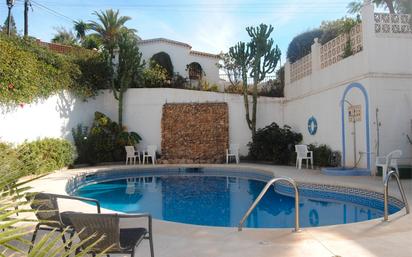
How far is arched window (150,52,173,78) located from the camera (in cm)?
2245

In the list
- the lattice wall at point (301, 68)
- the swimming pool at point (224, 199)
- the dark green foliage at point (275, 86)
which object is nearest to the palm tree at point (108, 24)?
the dark green foliage at point (275, 86)

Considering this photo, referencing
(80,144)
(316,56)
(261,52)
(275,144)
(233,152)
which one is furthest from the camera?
(233,152)

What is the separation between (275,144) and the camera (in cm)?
1508

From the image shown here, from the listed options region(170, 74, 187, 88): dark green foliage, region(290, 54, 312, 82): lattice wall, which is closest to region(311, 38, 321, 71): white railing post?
region(290, 54, 312, 82): lattice wall

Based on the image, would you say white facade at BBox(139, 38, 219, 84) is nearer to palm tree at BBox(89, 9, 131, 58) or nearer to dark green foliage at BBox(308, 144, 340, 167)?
palm tree at BBox(89, 9, 131, 58)

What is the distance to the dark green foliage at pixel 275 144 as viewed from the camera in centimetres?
1490

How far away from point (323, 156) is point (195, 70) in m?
13.1

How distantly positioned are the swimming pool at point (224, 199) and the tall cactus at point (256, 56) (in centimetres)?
460

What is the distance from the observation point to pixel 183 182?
12789 mm

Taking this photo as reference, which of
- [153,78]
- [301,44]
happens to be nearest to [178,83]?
[153,78]

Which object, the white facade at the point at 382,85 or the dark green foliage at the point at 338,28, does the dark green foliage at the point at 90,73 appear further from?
the white facade at the point at 382,85

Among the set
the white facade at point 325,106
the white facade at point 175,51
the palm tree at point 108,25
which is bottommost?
the white facade at point 325,106

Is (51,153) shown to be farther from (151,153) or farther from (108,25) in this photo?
(108,25)

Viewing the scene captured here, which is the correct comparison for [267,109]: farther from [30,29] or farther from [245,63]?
[30,29]
